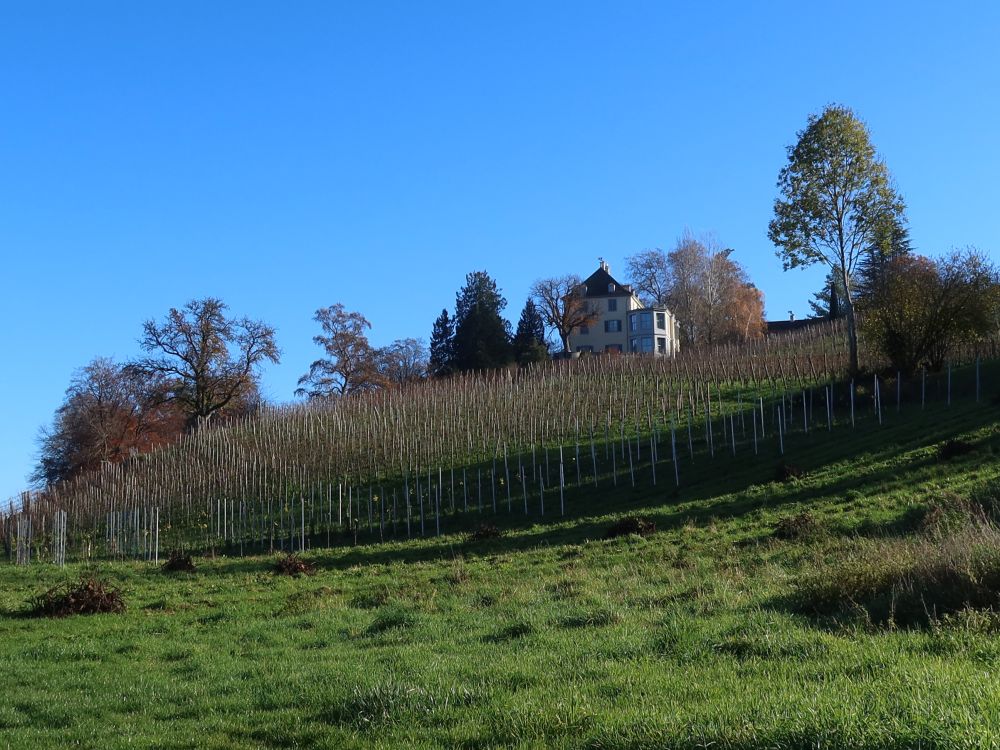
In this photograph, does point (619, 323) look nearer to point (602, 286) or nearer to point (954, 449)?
point (602, 286)

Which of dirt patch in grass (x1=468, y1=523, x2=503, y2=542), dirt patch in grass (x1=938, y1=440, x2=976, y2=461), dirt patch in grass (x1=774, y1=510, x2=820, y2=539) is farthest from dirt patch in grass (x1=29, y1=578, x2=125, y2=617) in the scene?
dirt patch in grass (x1=938, y1=440, x2=976, y2=461)

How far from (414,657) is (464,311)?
80.7 meters

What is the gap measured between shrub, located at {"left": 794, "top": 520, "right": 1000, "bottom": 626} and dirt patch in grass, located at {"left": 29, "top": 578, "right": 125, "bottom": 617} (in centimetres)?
1246

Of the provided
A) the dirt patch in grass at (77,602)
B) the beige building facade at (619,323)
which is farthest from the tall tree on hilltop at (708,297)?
the dirt patch in grass at (77,602)

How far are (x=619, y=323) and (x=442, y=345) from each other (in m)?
23.2

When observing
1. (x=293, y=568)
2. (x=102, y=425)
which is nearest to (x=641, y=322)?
(x=102, y=425)

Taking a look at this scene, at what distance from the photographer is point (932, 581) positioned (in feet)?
31.9

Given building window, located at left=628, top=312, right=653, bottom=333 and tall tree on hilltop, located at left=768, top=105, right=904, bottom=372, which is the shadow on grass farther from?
building window, located at left=628, top=312, right=653, bottom=333

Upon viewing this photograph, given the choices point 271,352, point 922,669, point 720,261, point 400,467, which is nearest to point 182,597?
point 922,669

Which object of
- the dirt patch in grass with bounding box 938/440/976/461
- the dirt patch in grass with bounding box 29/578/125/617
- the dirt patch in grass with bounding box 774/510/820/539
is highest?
the dirt patch in grass with bounding box 938/440/976/461

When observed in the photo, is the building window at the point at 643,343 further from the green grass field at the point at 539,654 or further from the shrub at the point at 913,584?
the shrub at the point at 913,584

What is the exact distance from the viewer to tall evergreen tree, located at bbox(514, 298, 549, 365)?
8144 centimetres

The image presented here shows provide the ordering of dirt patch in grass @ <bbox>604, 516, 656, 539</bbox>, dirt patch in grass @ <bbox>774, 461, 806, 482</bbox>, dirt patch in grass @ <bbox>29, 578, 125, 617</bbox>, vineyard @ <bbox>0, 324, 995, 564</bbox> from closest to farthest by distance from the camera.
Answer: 1. dirt patch in grass @ <bbox>29, 578, 125, 617</bbox>
2. dirt patch in grass @ <bbox>604, 516, 656, 539</bbox>
3. dirt patch in grass @ <bbox>774, 461, 806, 482</bbox>
4. vineyard @ <bbox>0, 324, 995, 564</bbox>

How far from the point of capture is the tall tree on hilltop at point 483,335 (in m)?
82.1
